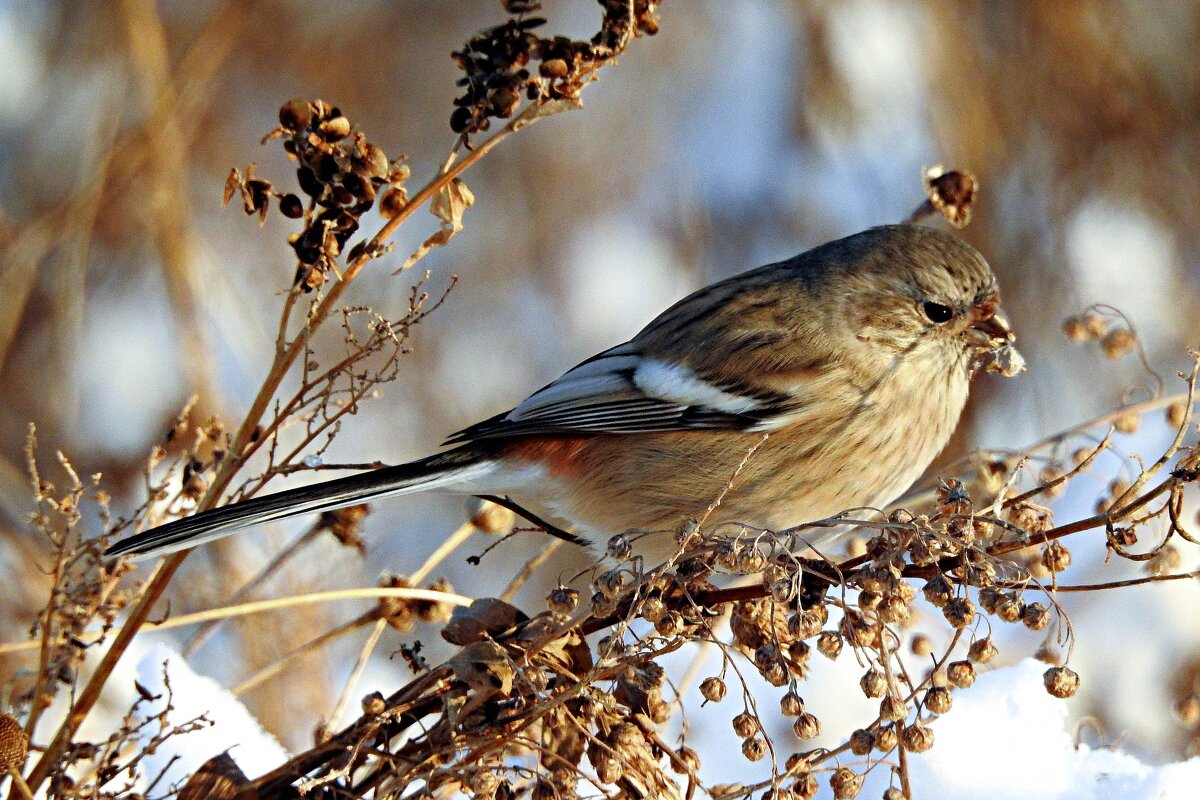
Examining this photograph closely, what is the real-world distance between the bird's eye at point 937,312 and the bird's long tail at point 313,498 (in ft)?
4.19

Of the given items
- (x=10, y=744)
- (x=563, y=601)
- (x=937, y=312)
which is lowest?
(x=563, y=601)

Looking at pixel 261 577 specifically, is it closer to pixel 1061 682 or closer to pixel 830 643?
pixel 830 643

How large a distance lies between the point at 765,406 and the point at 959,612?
1.42 metres

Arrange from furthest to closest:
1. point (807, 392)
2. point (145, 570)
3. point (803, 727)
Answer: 1. point (145, 570)
2. point (807, 392)
3. point (803, 727)

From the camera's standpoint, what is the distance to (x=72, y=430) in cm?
433

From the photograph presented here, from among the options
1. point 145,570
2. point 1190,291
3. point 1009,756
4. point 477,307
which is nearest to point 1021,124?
point 1190,291

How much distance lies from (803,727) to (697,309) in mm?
1748

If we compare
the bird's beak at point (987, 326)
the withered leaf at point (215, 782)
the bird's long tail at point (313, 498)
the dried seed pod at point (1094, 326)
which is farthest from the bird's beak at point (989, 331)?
the withered leaf at point (215, 782)

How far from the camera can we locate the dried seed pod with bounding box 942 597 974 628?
1.60 m

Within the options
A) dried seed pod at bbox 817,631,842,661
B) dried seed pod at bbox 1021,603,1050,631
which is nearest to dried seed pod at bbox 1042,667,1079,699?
dried seed pod at bbox 1021,603,1050,631

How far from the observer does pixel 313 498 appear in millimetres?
2553

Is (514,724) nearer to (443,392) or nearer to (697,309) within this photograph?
(697,309)

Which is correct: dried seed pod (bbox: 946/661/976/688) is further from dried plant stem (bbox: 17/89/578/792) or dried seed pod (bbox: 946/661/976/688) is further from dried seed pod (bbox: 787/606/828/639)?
dried plant stem (bbox: 17/89/578/792)

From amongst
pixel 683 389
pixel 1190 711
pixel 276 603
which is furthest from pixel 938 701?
pixel 683 389
